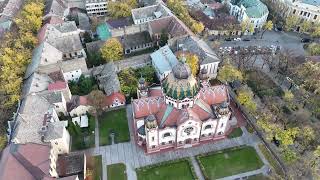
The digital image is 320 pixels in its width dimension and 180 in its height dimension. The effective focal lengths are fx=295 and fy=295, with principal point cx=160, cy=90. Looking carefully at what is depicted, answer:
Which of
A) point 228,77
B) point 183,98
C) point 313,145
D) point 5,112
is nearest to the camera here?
point 183,98

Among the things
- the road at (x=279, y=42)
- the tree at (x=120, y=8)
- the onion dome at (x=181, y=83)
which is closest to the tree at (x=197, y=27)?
the road at (x=279, y=42)

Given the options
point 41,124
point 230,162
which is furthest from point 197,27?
point 41,124

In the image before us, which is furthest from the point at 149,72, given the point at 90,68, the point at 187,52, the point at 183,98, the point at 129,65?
the point at 183,98

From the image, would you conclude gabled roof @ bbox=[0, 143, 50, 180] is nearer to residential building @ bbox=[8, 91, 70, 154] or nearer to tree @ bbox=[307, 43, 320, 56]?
residential building @ bbox=[8, 91, 70, 154]

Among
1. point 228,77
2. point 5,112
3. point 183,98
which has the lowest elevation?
point 5,112

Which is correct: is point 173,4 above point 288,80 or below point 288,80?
above

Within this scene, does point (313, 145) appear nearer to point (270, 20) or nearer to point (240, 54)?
point (240, 54)

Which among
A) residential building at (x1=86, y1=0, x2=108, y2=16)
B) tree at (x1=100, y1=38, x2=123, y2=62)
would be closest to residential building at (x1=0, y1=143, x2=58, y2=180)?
tree at (x1=100, y1=38, x2=123, y2=62)

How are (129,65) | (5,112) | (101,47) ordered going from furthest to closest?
1. (101,47)
2. (129,65)
3. (5,112)

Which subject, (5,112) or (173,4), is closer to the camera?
(5,112)

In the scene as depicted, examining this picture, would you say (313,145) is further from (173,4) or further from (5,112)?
(5,112)
